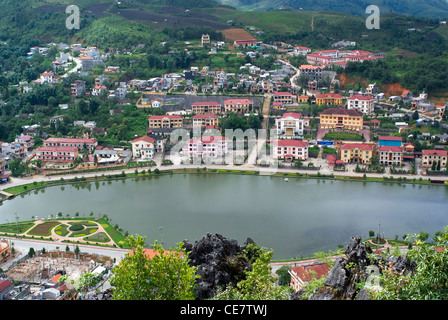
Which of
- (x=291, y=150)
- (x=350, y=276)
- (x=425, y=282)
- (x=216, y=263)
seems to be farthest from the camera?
(x=291, y=150)

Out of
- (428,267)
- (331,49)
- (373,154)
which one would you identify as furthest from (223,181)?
(331,49)

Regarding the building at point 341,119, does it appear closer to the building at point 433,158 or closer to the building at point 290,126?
the building at point 290,126

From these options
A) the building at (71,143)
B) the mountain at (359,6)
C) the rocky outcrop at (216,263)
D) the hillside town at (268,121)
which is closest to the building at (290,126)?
the hillside town at (268,121)

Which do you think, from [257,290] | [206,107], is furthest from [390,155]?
[257,290]

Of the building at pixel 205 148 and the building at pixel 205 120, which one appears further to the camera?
the building at pixel 205 120

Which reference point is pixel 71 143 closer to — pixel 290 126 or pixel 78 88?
pixel 78 88

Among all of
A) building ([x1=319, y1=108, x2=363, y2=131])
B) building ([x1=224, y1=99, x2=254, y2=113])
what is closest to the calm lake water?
building ([x1=319, y1=108, x2=363, y2=131])
